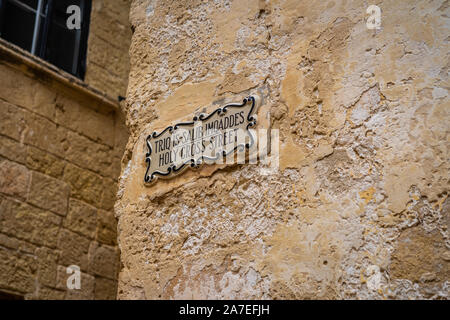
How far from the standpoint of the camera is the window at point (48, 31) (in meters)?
4.19

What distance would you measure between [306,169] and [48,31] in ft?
10.8

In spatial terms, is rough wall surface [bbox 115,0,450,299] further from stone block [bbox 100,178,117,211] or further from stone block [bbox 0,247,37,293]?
stone block [bbox 100,178,117,211]

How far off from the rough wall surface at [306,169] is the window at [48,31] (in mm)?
2390

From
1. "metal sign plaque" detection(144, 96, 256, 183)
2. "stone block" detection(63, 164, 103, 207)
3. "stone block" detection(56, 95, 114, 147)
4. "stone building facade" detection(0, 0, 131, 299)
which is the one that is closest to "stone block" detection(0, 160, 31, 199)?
"stone building facade" detection(0, 0, 131, 299)

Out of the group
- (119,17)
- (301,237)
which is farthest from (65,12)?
(301,237)

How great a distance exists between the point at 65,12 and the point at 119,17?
1.73ft

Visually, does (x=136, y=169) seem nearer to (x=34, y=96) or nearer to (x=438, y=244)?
(x=438, y=244)

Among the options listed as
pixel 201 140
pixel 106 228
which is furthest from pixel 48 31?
pixel 201 140

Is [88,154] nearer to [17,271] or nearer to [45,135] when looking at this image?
[45,135]

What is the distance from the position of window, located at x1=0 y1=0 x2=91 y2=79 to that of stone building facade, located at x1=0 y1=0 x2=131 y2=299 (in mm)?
93

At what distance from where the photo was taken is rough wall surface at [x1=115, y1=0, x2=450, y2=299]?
1.57 m

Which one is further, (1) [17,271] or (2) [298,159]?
(1) [17,271]

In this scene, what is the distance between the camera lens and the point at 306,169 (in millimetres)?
1780

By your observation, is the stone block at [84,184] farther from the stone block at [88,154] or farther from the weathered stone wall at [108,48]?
the weathered stone wall at [108,48]
